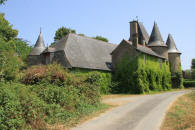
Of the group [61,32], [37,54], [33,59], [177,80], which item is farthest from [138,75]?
[61,32]

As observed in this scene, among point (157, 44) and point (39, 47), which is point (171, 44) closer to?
point (157, 44)

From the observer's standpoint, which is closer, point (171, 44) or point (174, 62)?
point (174, 62)

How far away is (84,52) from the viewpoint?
29.7 metres

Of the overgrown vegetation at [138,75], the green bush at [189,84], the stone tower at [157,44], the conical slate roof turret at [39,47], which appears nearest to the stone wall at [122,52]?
the overgrown vegetation at [138,75]

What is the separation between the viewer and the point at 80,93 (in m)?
12.6

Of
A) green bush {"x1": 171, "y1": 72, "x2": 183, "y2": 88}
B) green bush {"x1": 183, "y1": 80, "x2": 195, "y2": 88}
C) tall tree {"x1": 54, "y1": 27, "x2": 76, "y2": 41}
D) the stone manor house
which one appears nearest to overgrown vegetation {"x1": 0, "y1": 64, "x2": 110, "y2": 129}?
the stone manor house

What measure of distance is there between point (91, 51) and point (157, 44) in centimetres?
1312

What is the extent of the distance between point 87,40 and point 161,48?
45.8 feet

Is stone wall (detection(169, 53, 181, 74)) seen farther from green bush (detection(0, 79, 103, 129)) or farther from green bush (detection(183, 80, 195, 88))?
green bush (detection(0, 79, 103, 129))

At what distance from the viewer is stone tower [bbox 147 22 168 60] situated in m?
36.4

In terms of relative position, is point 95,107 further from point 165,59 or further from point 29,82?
point 165,59

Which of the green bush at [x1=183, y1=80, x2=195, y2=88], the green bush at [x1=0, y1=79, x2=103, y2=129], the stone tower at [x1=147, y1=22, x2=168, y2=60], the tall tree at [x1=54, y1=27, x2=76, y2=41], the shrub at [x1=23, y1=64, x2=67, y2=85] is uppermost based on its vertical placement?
the tall tree at [x1=54, y1=27, x2=76, y2=41]

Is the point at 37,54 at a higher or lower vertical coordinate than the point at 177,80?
higher

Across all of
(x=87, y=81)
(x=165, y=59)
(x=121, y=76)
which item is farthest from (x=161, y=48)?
(x=87, y=81)
